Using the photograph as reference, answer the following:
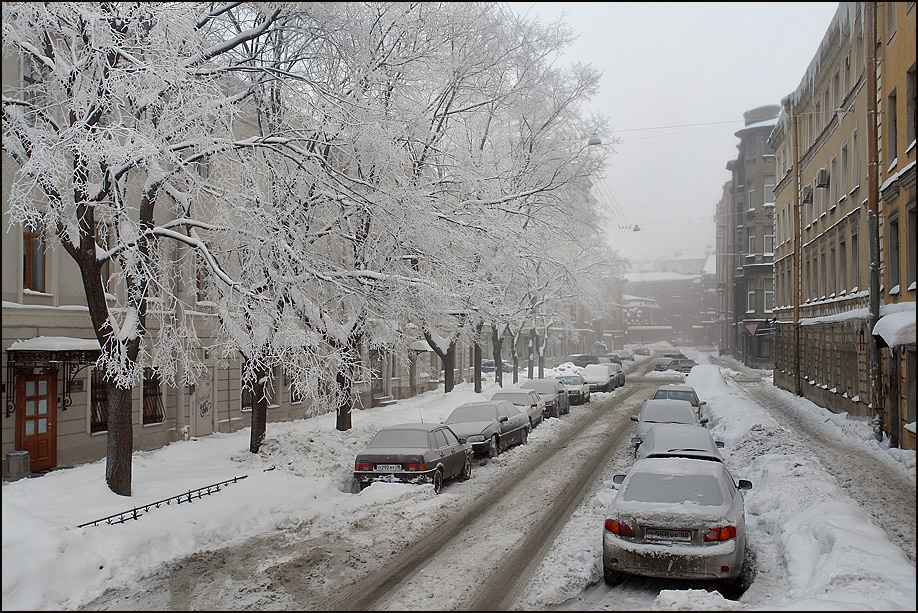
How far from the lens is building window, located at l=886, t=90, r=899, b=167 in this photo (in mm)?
8289

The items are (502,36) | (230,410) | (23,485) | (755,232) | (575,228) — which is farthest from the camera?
(755,232)

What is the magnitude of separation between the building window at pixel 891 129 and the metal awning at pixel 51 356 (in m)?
13.9

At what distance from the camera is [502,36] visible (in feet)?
60.6

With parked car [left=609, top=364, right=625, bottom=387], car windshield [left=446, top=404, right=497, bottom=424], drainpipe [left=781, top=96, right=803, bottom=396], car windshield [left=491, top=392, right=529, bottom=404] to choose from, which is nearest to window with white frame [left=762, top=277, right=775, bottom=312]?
parked car [left=609, top=364, right=625, bottom=387]

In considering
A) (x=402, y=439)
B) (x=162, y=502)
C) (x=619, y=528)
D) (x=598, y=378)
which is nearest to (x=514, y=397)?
(x=402, y=439)

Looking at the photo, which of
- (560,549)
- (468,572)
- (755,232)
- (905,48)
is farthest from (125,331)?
(755,232)

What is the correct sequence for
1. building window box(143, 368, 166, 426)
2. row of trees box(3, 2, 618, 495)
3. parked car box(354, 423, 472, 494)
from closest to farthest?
1. row of trees box(3, 2, 618, 495)
2. parked car box(354, 423, 472, 494)
3. building window box(143, 368, 166, 426)

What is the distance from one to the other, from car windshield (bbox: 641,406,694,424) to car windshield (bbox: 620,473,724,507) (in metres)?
8.57

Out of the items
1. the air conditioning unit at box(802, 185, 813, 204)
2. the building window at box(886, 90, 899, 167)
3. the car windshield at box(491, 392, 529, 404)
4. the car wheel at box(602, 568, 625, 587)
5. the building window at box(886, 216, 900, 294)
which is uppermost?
the air conditioning unit at box(802, 185, 813, 204)

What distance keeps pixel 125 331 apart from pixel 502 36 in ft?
41.6

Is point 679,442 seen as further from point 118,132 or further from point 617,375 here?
point 617,375

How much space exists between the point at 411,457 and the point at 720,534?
21.2 ft

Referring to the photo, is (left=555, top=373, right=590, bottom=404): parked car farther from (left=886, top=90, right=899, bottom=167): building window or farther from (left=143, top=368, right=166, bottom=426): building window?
(left=886, top=90, right=899, bottom=167): building window

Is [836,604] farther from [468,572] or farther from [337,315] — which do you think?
[337,315]
